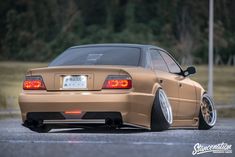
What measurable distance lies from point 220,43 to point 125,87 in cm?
4940

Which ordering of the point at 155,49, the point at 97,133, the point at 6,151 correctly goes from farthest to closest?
1. the point at 155,49
2. the point at 97,133
3. the point at 6,151

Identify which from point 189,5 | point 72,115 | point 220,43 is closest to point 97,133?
point 72,115

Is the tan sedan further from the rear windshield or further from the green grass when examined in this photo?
the green grass

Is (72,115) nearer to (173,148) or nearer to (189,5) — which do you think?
(173,148)

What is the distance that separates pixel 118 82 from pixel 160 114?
786 millimetres

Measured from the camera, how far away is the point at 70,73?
972 cm

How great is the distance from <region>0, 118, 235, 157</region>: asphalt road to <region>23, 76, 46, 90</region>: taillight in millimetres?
621

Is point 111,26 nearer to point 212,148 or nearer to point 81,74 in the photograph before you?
point 81,74

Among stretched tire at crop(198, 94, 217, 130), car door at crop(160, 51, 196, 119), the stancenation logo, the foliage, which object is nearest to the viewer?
the stancenation logo

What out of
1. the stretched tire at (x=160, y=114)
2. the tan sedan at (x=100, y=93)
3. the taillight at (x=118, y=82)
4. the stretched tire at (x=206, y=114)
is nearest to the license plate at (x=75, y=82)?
the tan sedan at (x=100, y=93)

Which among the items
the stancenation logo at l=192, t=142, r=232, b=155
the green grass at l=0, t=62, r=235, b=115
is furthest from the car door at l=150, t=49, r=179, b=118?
the green grass at l=0, t=62, r=235, b=115

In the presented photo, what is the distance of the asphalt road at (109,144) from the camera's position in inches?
299

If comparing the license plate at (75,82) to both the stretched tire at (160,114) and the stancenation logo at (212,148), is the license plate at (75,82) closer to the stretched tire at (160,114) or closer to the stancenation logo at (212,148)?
the stretched tire at (160,114)

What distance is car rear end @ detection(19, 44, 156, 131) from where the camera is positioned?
9.48 metres
